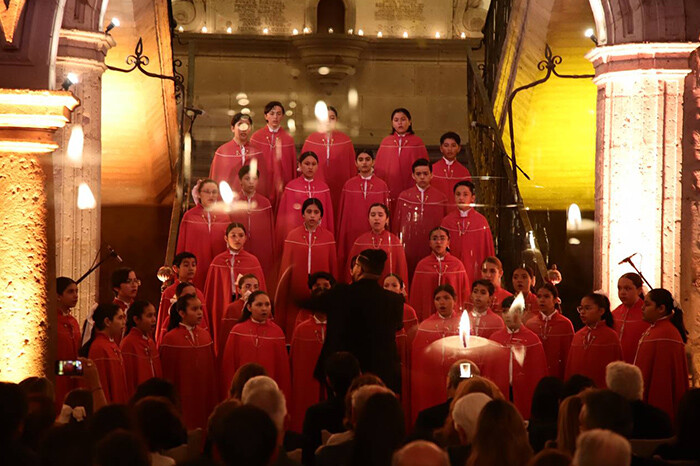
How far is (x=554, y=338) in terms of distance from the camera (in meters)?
11.0

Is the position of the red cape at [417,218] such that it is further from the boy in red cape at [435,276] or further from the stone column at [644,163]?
the stone column at [644,163]

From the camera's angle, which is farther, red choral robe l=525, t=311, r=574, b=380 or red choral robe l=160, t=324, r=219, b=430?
red choral robe l=525, t=311, r=574, b=380

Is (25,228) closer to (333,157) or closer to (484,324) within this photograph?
(484,324)

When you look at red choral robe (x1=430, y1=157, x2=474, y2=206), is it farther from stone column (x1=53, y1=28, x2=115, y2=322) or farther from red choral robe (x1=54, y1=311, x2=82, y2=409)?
red choral robe (x1=54, y1=311, x2=82, y2=409)

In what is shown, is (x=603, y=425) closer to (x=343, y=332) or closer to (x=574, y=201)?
(x=343, y=332)

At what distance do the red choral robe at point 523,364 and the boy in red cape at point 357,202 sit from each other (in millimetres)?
2823

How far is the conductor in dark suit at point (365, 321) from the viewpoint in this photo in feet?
27.6

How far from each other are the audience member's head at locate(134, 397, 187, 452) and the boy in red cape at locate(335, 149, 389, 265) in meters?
7.08

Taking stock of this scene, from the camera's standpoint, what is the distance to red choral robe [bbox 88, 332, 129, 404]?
934 centimetres

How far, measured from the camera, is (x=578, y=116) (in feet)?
52.3

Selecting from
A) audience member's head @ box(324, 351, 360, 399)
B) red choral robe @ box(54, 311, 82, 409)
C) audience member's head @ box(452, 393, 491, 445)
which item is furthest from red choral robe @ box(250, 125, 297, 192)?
audience member's head @ box(452, 393, 491, 445)

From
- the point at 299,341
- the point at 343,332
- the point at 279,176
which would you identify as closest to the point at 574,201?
the point at 279,176

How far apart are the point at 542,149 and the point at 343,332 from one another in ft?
27.7

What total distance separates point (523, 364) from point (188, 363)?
8.77 feet
